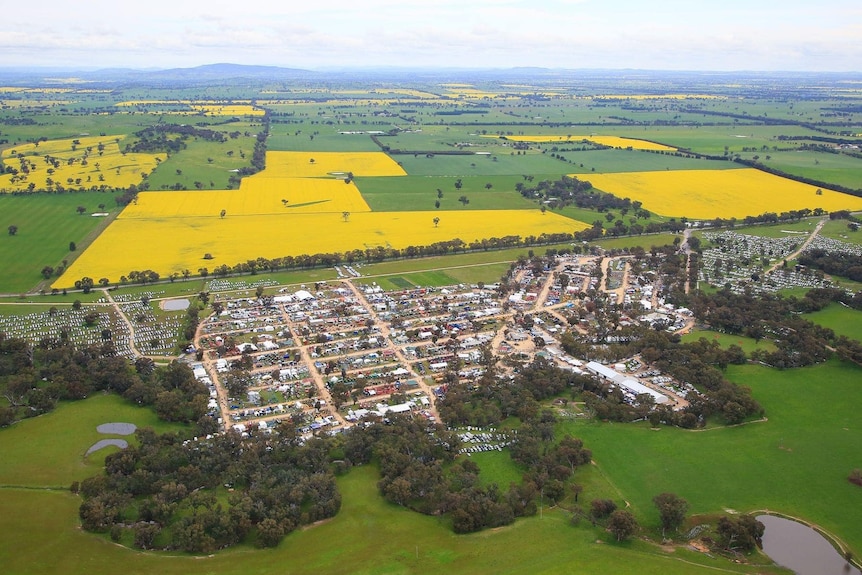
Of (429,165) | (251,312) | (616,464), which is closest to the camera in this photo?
(616,464)

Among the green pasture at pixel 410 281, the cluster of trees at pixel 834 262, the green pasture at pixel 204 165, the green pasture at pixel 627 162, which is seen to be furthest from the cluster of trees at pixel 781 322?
the green pasture at pixel 204 165

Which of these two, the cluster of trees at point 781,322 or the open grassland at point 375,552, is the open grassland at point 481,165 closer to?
the cluster of trees at point 781,322

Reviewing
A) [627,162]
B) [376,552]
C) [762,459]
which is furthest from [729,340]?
[627,162]

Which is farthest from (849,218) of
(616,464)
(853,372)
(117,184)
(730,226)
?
(117,184)

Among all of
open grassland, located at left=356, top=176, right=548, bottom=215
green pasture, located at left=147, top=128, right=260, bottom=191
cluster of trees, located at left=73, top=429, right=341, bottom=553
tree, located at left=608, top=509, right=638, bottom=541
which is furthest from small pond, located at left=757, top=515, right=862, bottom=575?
green pasture, located at left=147, top=128, right=260, bottom=191

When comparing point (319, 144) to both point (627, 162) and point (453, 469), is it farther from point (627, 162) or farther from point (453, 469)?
point (453, 469)

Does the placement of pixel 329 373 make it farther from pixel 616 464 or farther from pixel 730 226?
pixel 730 226
